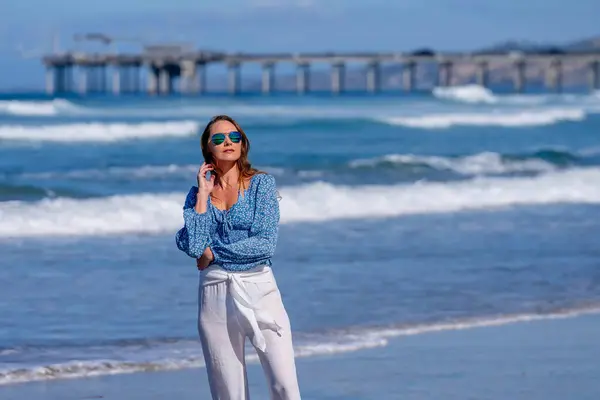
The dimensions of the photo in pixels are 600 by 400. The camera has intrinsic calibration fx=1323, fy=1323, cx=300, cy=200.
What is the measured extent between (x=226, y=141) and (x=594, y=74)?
3585 inches

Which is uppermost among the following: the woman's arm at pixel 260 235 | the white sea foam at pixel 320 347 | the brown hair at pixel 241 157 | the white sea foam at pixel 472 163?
the brown hair at pixel 241 157

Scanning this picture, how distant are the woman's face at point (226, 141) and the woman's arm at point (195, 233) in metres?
0.17

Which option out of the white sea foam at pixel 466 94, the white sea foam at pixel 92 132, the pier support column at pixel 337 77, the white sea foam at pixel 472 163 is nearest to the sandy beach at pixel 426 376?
the white sea foam at pixel 472 163

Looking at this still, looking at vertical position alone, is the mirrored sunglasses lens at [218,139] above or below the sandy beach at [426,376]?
above

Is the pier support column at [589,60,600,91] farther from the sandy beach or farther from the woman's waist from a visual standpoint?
the woman's waist

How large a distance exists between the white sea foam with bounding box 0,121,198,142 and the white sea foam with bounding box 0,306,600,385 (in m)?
24.8

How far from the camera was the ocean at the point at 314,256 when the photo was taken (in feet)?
23.8

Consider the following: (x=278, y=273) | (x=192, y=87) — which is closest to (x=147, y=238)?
(x=278, y=273)

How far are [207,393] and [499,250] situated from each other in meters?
5.72

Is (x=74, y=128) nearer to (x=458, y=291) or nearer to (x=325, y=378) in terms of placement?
(x=458, y=291)

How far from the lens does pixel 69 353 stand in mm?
6809

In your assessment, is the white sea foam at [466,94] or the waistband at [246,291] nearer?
the waistband at [246,291]

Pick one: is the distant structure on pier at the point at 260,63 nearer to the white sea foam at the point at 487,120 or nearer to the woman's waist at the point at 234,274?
the white sea foam at the point at 487,120

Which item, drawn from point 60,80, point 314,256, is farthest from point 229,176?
point 60,80
